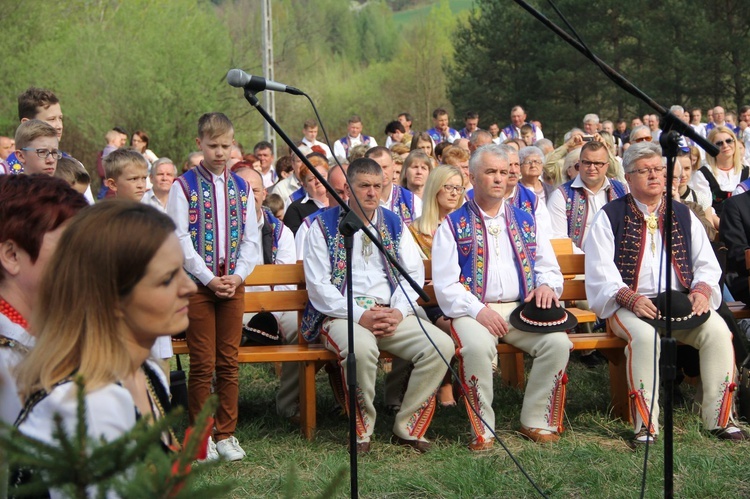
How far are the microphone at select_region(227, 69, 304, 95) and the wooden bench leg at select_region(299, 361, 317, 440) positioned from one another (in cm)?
224

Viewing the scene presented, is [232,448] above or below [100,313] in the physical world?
below

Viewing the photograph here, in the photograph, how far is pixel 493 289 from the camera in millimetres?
5723

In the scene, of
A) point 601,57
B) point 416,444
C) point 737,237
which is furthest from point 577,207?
point 601,57

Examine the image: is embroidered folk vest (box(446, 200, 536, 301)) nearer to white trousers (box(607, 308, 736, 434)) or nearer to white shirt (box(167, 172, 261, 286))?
white trousers (box(607, 308, 736, 434))

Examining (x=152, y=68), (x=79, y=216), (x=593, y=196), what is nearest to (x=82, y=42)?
(x=152, y=68)

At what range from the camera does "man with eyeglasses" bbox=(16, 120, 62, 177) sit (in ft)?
16.0

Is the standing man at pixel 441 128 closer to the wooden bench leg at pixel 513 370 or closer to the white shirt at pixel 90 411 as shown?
the wooden bench leg at pixel 513 370

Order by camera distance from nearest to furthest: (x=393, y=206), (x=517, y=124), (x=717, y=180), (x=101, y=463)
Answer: (x=101, y=463), (x=393, y=206), (x=717, y=180), (x=517, y=124)

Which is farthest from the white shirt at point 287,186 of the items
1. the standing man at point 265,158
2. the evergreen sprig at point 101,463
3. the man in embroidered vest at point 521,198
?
the evergreen sprig at point 101,463

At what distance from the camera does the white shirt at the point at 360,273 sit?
5.53m

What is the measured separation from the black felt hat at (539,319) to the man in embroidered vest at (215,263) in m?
1.61

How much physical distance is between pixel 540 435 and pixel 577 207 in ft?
8.76

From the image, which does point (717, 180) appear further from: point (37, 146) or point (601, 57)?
point (601, 57)

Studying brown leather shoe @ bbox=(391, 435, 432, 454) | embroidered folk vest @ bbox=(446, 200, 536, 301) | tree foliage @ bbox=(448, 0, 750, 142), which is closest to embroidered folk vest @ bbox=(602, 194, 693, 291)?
embroidered folk vest @ bbox=(446, 200, 536, 301)
